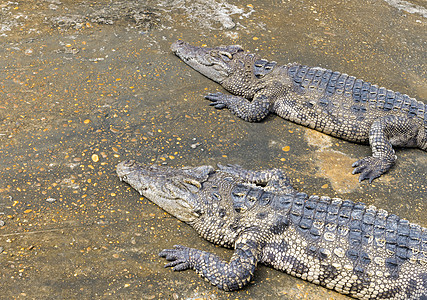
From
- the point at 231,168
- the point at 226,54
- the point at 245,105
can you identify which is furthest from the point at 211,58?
the point at 231,168

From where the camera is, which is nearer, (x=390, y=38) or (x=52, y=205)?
(x=52, y=205)

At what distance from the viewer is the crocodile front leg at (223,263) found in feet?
14.1

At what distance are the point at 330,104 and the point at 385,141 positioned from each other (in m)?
0.98

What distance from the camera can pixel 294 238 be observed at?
4496 millimetres

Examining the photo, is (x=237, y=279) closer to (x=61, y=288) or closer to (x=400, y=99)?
(x=61, y=288)

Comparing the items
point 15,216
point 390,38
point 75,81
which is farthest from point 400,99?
point 15,216

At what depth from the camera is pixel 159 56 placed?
7625 millimetres

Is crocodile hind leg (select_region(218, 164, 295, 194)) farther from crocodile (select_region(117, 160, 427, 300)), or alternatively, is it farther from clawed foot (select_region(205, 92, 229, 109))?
clawed foot (select_region(205, 92, 229, 109))

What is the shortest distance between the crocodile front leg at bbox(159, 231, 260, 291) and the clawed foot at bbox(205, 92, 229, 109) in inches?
107

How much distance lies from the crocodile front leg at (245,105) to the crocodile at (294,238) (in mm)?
1796

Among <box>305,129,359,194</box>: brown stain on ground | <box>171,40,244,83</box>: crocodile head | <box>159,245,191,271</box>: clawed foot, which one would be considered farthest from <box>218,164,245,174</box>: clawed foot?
<box>171,40,244,83</box>: crocodile head

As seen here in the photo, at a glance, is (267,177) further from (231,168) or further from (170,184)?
(170,184)

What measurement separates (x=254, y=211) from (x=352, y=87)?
121 inches

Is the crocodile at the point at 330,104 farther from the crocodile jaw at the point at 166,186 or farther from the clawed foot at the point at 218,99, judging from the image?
the crocodile jaw at the point at 166,186
